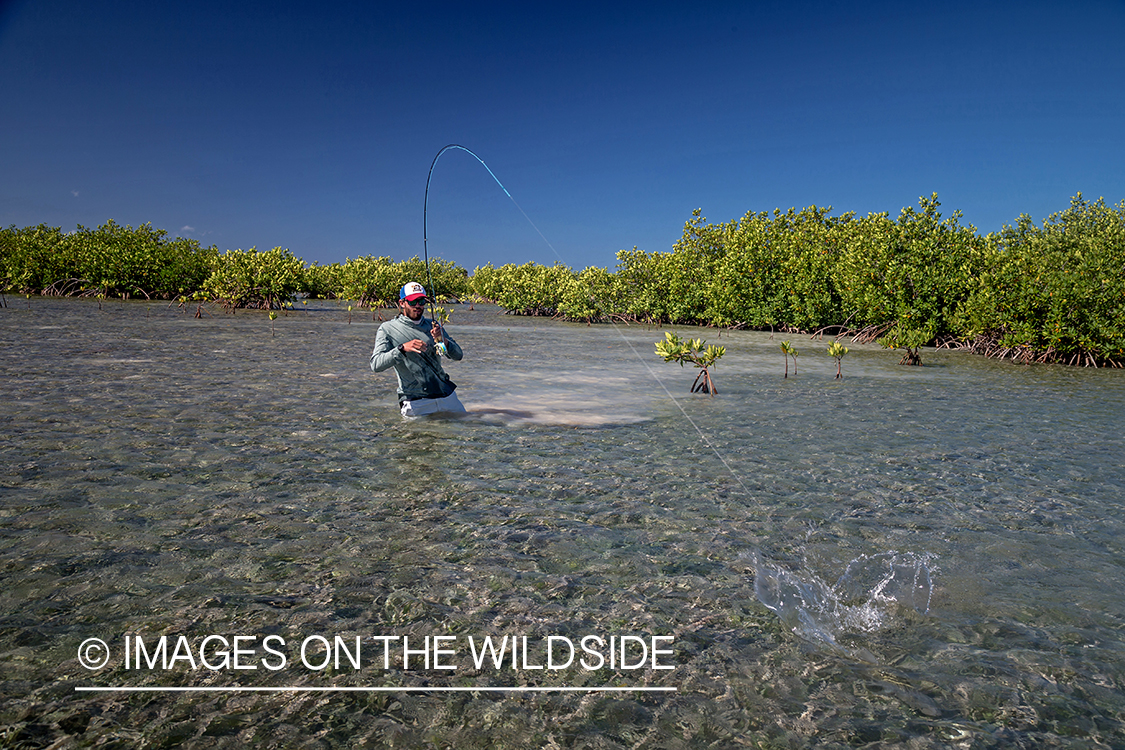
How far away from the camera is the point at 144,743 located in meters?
3.18

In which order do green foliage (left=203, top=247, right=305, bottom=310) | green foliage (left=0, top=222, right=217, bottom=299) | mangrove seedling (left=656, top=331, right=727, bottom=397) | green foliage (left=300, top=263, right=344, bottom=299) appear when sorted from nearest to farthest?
1. mangrove seedling (left=656, top=331, right=727, bottom=397)
2. green foliage (left=203, top=247, right=305, bottom=310)
3. green foliage (left=0, top=222, right=217, bottom=299)
4. green foliage (left=300, top=263, right=344, bottom=299)

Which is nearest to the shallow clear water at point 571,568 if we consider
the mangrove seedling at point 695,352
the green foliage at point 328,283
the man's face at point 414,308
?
the man's face at point 414,308

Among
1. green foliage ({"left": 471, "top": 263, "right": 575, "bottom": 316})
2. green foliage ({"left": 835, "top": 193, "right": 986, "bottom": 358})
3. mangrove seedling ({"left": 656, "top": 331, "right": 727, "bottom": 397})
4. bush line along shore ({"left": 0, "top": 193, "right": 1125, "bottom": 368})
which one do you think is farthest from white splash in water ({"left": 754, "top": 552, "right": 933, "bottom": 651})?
green foliage ({"left": 471, "top": 263, "right": 575, "bottom": 316})

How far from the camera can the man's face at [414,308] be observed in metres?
9.62

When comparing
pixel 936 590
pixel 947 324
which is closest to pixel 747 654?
pixel 936 590

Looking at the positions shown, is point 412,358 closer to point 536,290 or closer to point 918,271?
point 918,271

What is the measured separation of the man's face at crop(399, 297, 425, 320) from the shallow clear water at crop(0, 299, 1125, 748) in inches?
66.0

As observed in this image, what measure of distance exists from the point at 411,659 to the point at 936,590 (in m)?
3.66

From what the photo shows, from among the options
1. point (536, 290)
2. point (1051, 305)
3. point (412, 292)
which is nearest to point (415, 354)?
point (412, 292)

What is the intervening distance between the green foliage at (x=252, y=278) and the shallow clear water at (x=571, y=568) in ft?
124

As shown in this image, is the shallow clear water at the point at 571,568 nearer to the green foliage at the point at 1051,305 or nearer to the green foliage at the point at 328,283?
the green foliage at the point at 1051,305

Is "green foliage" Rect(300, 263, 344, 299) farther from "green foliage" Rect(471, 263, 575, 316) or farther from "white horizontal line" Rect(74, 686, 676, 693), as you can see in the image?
"white horizontal line" Rect(74, 686, 676, 693)

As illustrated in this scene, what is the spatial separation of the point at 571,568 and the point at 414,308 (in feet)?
17.7

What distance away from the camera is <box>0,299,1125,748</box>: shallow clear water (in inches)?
138
